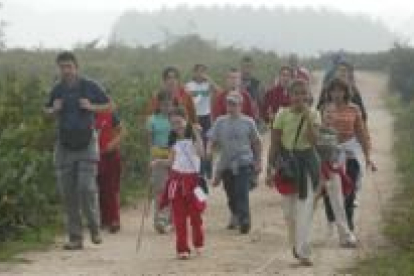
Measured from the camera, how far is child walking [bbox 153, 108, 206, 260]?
12.1m

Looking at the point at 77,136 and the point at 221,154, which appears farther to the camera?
the point at 221,154

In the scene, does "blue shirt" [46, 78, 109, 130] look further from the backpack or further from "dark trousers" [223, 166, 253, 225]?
"dark trousers" [223, 166, 253, 225]

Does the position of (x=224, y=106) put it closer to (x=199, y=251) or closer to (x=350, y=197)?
(x=350, y=197)

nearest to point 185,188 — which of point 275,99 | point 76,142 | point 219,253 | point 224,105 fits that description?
point 219,253

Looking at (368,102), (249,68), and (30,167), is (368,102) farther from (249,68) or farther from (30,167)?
(30,167)

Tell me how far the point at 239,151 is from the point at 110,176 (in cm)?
155

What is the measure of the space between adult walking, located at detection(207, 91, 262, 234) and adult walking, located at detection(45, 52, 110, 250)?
1.55m

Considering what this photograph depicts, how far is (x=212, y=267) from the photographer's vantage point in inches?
459

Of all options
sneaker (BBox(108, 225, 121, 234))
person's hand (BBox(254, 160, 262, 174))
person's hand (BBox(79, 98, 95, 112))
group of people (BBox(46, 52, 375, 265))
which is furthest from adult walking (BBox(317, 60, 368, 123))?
sneaker (BBox(108, 225, 121, 234))

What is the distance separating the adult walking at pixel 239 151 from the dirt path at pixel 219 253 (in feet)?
1.26

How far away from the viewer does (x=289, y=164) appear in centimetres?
1161

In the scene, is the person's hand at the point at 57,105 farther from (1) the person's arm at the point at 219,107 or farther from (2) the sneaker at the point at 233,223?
(1) the person's arm at the point at 219,107

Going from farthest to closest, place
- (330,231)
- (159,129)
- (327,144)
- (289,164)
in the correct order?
(159,129) < (330,231) < (327,144) < (289,164)

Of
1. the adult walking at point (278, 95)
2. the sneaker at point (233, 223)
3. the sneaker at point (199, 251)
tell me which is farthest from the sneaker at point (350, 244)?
the adult walking at point (278, 95)
